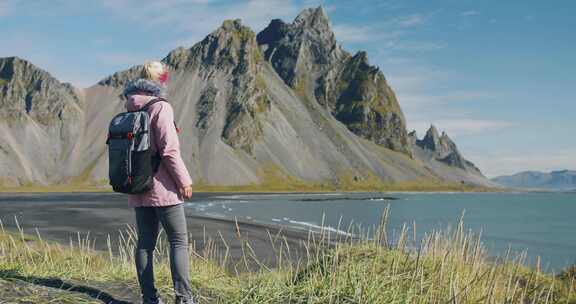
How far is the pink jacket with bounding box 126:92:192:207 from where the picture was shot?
5.85 meters

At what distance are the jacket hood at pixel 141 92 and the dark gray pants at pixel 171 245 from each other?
3.91ft

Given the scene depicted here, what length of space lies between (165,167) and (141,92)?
97cm

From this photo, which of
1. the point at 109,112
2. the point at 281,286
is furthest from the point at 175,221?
the point at 109,112

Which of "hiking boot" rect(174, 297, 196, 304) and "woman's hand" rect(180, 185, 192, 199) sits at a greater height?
"woman's hand" rect(180, 185, 192, 199)

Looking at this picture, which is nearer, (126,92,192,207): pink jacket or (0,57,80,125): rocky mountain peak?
(126,92,192,207): pink jacket

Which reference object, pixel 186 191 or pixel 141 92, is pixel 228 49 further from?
pixel 186 191

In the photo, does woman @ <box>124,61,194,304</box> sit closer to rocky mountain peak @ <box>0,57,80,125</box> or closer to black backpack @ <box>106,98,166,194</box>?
black backpack @ <box>106,98,166,194</box>

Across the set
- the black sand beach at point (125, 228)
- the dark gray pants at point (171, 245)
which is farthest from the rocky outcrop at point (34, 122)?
the dark gray pants at point (171, 245)

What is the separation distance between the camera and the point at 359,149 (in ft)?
644

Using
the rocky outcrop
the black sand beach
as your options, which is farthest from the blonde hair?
the rocky outcrop

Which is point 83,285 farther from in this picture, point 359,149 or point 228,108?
point 359,149

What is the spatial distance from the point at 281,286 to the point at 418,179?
654ft

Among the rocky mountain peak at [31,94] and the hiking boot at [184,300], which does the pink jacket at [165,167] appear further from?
the rocky mountain peak at [31,94]

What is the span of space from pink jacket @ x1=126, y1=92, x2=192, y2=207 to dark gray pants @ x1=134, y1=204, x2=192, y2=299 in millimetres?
127
